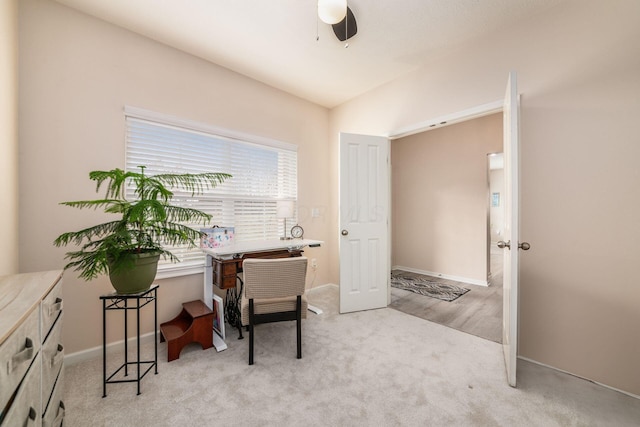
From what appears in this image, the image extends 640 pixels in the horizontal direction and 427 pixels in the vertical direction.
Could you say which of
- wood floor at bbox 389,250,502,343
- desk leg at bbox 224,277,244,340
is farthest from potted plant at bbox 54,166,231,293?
wood floor at bbox 389,250,502,343

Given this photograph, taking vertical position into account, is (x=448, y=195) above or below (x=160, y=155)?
below

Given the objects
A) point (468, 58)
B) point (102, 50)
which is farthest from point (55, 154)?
point (468, 58)

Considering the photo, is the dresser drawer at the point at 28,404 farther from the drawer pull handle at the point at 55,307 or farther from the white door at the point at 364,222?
the white door at the point at 364,222

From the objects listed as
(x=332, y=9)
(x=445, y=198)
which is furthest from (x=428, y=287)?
(x=332, y=9)

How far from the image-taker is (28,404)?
2.76 ft

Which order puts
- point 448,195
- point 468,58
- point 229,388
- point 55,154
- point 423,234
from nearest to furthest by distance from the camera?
point 229,388
point 55,154
point 468,58
point 448,195
point 423,234

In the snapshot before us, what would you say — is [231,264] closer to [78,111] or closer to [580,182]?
[78,111]

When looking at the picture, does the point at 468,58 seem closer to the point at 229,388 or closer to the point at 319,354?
the point at 319,354

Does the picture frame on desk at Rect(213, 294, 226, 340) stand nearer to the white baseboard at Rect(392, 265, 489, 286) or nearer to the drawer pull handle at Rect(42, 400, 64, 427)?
the drawer pull handle at Rect(42, 400, 64, 427)

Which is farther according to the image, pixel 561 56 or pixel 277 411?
pixel 561 56

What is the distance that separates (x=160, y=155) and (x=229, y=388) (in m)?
2.14

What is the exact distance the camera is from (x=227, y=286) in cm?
227

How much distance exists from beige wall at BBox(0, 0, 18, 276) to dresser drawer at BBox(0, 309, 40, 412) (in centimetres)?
91

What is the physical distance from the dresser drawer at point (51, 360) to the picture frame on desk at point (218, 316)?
109 cm
